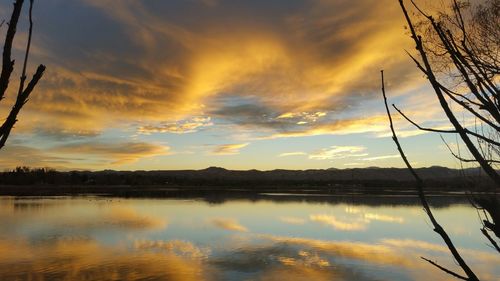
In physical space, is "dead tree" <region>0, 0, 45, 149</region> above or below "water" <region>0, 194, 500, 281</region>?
above

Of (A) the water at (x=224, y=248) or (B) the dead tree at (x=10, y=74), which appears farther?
(A) the water at (x=224, y=248)

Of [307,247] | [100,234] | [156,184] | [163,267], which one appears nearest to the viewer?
[163,267]

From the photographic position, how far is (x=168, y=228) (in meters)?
32.0

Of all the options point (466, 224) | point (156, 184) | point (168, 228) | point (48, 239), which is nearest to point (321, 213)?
point (466, 224)

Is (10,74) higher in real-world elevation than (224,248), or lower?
higher

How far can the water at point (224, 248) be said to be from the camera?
19156 mm

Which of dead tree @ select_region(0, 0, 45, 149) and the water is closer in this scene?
dead tree @ select_region(0, 0, 45, 149)

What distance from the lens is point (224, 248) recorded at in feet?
80.6

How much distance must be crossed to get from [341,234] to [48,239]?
726 inches

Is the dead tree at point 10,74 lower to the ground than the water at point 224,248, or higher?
higher

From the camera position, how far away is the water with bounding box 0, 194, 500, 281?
1916 cm

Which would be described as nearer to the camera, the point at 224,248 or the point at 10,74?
the point at 10,74

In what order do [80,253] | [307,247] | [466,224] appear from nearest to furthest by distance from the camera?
[80,253] < [307,247] < [466,224]

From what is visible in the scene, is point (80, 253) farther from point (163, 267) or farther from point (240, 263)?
point (240, 263)
